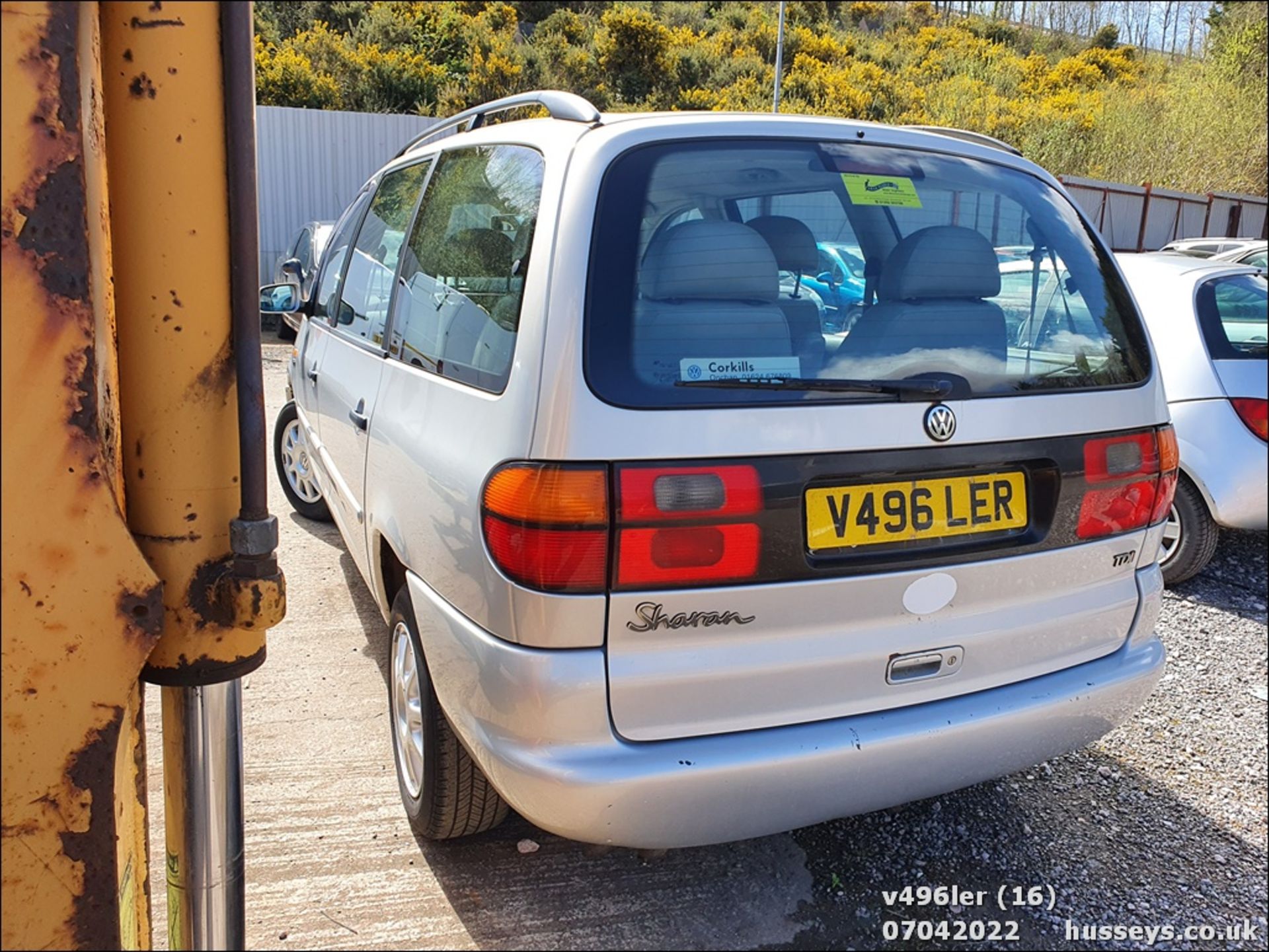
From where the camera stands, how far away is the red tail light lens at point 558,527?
1.80 metres

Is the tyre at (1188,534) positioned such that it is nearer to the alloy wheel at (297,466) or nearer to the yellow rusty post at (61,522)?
the alloy wheel at (297,466)

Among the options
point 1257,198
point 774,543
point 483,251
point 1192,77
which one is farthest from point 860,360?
point 1192,77

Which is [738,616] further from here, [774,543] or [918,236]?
[918,236]

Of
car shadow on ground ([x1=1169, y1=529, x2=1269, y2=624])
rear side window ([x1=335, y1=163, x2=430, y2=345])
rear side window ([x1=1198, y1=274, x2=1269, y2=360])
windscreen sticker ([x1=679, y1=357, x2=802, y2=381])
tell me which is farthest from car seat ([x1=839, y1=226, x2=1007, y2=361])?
car shadow on ground ([x1=1169, y1=529, x2=1269, y2=624])

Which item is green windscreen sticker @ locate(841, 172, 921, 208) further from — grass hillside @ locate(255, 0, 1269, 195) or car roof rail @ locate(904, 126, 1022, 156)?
grass hillside @ locate(255, 0, 1269, 195)

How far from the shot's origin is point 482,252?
228 centimetres

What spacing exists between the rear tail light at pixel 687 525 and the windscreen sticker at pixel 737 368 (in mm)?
187

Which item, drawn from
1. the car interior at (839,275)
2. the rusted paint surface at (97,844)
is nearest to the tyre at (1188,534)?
the car interior at (839,275)

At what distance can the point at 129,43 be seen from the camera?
3.30ft

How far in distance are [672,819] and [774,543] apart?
0.59 m

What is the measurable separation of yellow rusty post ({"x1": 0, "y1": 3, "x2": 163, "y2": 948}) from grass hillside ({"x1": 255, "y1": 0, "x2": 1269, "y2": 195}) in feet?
61.3

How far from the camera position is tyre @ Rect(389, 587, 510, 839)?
7.72 ft

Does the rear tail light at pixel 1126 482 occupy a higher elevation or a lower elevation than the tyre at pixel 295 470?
higher

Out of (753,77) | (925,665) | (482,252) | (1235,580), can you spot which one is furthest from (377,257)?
(753,77)
